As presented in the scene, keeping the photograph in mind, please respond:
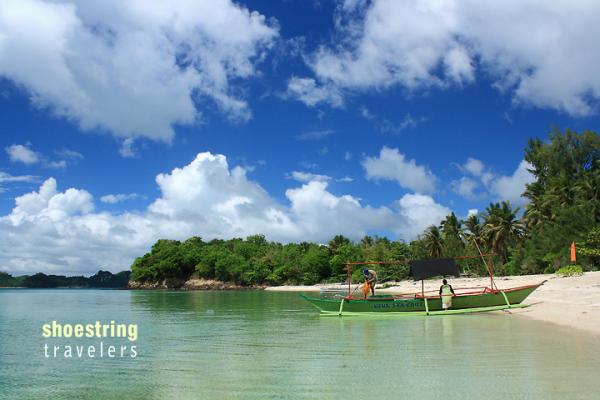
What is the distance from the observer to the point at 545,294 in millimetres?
25234

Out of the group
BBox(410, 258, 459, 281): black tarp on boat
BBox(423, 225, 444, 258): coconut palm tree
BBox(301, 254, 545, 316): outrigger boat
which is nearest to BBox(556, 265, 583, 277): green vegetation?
BBox(301, 254, 545, 316): outrigger boat

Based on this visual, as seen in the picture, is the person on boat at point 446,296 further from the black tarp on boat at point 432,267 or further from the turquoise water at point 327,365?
the turquoise water at point 327,365

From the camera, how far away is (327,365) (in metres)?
10.3

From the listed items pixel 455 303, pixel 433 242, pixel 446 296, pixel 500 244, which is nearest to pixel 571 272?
pixel 455 303

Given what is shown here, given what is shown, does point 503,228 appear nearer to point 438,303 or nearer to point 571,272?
point 571,272

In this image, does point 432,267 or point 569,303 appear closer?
point 569,303

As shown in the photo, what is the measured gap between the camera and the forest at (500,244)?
41.4 metres

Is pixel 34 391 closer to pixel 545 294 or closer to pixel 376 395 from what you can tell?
pixel 376 395

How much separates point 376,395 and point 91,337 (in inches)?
492

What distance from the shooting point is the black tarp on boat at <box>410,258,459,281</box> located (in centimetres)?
2266

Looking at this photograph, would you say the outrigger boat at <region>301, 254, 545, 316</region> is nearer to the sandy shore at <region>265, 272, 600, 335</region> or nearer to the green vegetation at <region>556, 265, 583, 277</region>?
the sandy shore at <region>265, 272, 600, 335</region>

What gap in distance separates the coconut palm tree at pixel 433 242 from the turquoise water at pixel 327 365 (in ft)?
166

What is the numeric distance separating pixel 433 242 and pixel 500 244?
10.1m

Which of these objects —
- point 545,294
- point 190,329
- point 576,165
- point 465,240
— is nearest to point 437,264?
point 545,294
